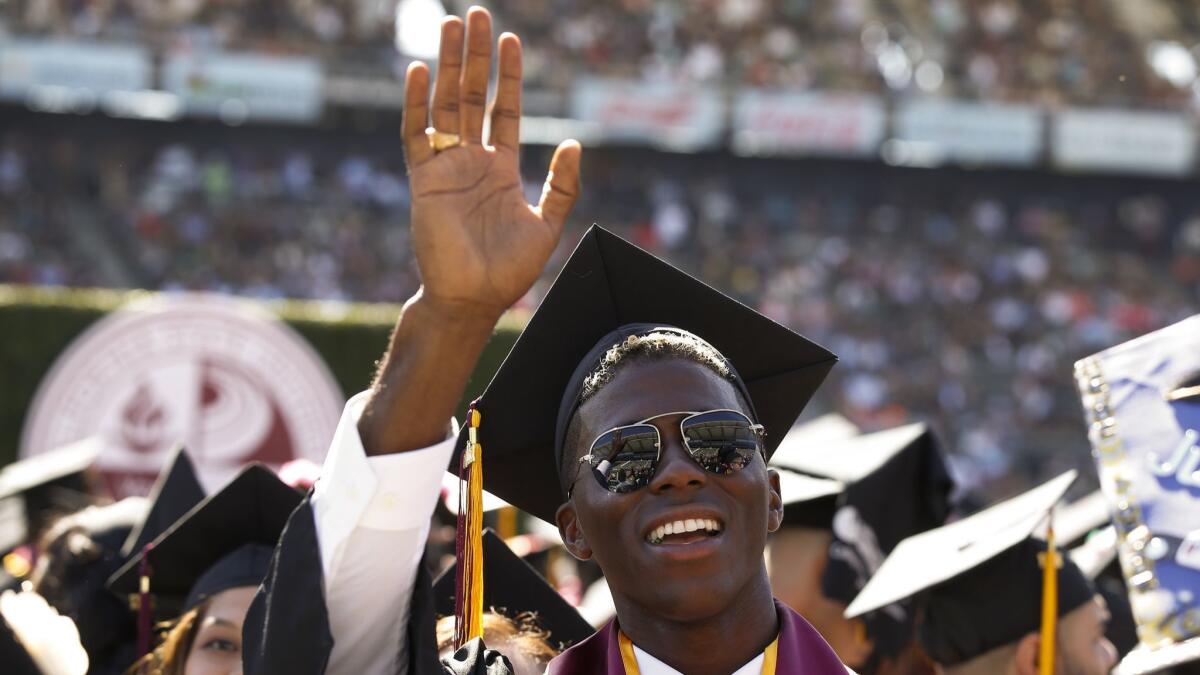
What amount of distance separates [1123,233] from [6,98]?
54.5ft

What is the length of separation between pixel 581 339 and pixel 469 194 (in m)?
0.54

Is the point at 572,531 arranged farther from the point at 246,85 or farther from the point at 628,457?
the point at 246,85

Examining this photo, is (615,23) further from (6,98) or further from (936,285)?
(6,98)

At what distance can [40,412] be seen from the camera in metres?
8.97

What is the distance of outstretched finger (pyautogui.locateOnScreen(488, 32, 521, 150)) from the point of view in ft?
7.10

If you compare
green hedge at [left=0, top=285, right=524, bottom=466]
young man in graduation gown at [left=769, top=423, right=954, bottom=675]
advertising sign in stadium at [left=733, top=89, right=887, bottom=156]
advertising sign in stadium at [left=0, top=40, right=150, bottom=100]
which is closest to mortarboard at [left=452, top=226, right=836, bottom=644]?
young man in graduation gown at [left=769, top=423, right=954, bottom=675]

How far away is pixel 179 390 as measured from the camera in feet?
28.9

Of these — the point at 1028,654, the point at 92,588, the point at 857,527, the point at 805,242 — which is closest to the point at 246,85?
the point at 805,242

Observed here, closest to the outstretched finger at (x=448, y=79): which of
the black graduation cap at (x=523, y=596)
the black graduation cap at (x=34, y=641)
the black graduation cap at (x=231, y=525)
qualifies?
the black graduation cap at (x=34, y=641)

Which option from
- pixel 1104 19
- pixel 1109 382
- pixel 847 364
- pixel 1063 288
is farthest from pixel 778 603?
pixel 1104 19

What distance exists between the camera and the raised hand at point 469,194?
2.04 m

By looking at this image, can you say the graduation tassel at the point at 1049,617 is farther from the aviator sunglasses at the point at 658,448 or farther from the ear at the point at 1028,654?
the aviator sunglasses at the point at 658,448

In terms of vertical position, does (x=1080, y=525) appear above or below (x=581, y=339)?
below

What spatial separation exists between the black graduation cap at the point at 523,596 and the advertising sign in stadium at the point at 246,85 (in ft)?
62.2
